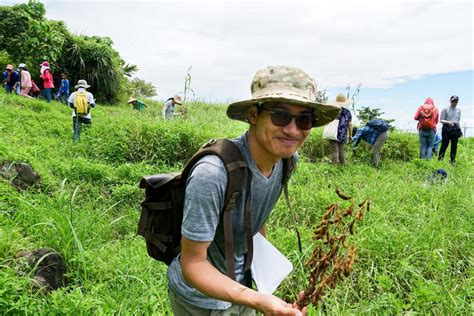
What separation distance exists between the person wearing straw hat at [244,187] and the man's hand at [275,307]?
2 cm

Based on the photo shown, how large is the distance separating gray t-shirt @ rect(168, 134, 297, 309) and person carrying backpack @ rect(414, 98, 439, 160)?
7160mm

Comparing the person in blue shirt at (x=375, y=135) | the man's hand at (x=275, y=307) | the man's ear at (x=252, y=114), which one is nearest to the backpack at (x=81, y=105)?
the person in blue shirt at (x=375, y=135)

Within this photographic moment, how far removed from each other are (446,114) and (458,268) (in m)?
5.92

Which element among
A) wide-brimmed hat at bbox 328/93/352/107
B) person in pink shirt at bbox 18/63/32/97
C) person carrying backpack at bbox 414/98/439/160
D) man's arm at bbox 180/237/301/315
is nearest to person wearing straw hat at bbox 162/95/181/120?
wide-brimmed hat at bbox 328/93/352/107

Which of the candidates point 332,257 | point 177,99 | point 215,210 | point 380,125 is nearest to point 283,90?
point 215,210

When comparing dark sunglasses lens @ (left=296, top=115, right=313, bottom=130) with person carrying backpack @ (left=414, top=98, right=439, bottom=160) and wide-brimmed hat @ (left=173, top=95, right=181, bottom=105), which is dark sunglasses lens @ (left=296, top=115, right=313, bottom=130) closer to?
person carrying backpack @ (left=414, top=98, right=439, bottom=160)

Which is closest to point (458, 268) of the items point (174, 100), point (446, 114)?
point (446, 114)

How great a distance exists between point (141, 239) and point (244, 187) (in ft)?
8.67

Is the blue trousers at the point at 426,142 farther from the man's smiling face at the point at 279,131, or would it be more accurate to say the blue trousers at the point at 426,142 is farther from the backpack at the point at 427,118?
the man's smiling face at the point at 279,131

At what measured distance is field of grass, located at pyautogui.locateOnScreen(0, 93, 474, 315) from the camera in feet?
9.09

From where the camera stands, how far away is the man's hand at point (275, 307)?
1.06 meters

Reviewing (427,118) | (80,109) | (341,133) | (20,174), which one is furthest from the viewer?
(427,118)

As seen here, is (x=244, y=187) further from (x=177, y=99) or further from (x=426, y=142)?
(x=177, y=99)

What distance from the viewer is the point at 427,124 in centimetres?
789
